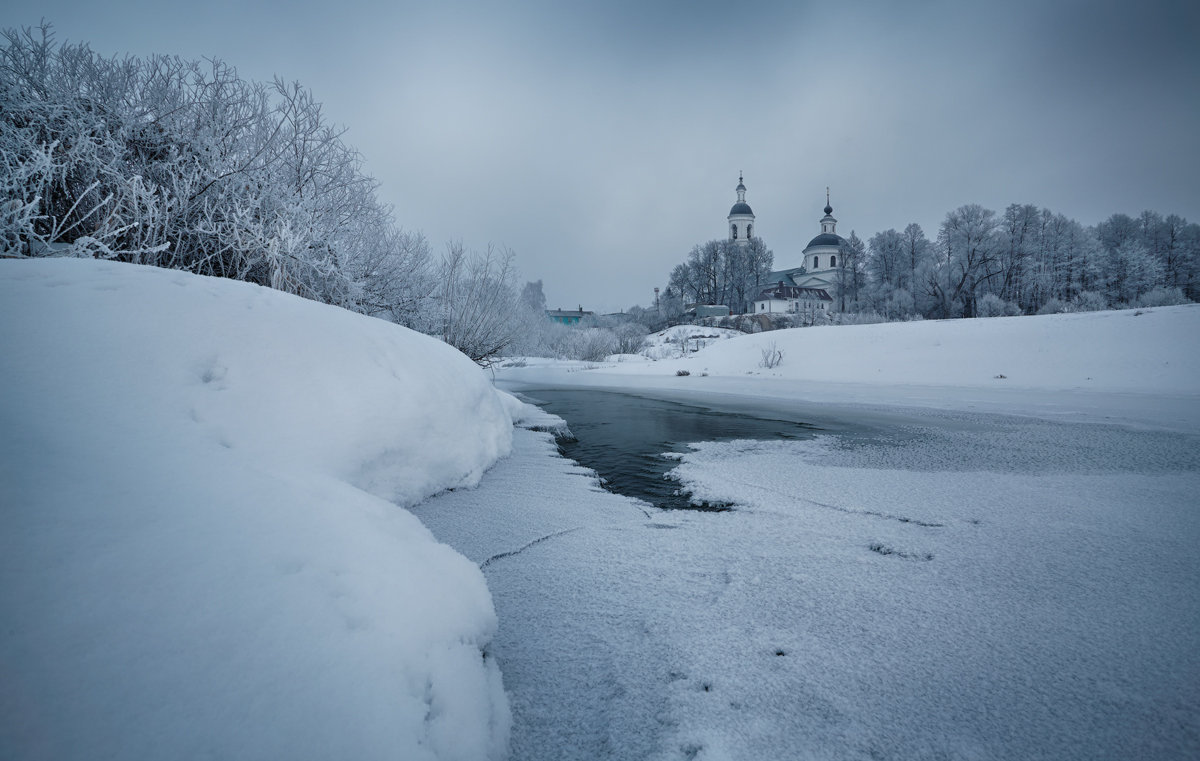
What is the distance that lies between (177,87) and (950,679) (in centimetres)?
651

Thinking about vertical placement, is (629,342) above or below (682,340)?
below

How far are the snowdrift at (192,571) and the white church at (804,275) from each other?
5147 cm

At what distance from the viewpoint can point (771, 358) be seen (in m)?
16.2

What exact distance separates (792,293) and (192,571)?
57.8 m

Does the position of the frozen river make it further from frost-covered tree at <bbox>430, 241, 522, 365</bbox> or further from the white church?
the white church

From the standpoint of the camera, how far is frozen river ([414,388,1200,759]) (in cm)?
100

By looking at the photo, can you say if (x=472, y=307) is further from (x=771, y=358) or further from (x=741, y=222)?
(x=741, y=222)

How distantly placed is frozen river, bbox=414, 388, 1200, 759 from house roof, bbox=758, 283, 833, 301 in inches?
2064

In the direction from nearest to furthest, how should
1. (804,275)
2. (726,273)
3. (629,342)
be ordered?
1. (629,342)
2. (726,273)
3. (804,275)

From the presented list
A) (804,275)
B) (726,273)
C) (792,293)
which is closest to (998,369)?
(726,273)

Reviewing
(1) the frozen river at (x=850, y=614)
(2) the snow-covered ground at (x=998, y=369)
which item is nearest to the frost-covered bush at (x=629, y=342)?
(2) the snow-covered ground at (x=998, y=369)

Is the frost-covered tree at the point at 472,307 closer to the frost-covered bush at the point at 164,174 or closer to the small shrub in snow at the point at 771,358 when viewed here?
the frost-covered bush at the point at 164,174

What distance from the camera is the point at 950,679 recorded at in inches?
44.8

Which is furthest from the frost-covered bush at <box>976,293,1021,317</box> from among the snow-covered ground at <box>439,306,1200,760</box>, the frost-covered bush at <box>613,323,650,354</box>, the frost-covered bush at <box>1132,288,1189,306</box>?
the snow-covered ground at <box>439,306,1200,760</box>
